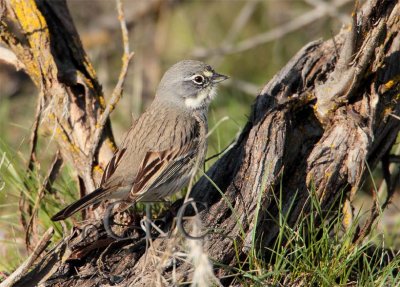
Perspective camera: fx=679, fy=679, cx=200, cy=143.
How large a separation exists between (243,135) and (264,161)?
47 cm

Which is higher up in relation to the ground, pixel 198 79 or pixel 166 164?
pixel 198 79

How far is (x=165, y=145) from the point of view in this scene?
5.09 meters

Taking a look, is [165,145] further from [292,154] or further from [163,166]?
[292,154]

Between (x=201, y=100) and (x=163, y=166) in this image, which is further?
(x=201, y=100)

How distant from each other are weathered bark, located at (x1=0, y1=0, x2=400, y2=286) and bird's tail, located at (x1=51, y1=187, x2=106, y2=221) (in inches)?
8.0

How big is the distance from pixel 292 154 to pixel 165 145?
3.12ft

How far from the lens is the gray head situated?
5.55 meters

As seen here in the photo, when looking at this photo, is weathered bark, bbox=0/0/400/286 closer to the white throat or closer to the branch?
the white throat

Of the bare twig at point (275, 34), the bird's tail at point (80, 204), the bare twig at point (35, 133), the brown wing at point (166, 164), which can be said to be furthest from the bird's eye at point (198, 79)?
the bare twig at point (275, 34)

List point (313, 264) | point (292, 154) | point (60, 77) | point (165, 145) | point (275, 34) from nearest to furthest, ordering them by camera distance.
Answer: point (313, 264) < point (292, 154) < point (165, 145) < point (60, 77) < point (275, 34)

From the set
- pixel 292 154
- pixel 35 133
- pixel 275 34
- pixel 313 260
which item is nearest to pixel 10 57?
pixel 35 133

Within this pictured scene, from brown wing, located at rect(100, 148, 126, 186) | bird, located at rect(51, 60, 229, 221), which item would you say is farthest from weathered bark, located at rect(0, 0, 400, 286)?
brown wing, located at rect(100, 148, 126, 186)

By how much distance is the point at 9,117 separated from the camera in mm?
8562

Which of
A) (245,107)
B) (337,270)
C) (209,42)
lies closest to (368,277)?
(337,270)
